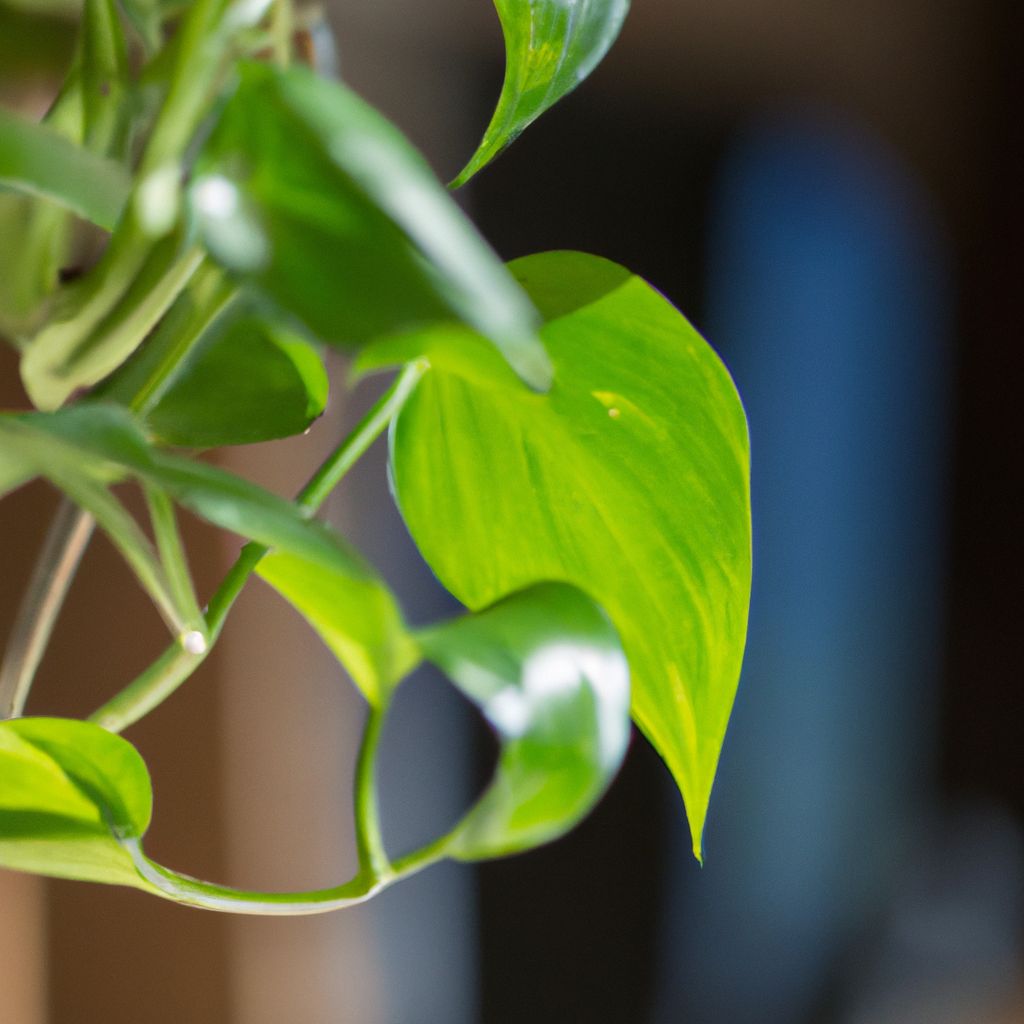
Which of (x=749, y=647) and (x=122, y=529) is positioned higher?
(x=122, y=529)

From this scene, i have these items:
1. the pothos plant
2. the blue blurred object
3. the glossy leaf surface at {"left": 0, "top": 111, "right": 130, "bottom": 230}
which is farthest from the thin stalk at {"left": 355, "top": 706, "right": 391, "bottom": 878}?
the blue blurred object

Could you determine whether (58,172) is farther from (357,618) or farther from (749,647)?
(749,647)

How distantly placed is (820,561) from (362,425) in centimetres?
136

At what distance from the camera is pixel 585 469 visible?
266 millimetres

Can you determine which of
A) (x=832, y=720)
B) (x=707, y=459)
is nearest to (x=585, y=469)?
(x=707, y=459)

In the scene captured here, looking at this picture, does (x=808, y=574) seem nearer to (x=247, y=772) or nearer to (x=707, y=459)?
(x=247, y=772)

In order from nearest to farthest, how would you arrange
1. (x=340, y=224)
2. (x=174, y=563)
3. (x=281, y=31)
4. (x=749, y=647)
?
(x=340, y=224) < (x=174, y=563) < (x=281, y=31) < (x=749, y=647)

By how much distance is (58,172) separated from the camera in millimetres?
209

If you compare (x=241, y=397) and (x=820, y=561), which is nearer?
(x=241, y=397)

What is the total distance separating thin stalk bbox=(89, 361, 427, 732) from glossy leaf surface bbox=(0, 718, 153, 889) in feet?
0.10

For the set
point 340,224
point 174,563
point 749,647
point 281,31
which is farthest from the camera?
point 749,647

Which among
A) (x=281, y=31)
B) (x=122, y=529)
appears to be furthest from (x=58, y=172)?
(x=281, y=31)

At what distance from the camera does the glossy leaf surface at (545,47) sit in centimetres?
27

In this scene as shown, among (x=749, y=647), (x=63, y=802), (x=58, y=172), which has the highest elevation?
(x=58, y=172)
